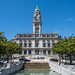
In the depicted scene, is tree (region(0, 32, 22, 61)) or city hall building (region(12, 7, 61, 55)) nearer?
tree (region(0, 32, 22, 61))

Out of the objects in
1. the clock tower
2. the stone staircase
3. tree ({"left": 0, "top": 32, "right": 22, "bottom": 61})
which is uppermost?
the clock tower

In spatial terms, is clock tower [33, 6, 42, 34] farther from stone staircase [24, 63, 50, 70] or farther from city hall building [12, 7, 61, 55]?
stone staircase [24, 63, 50, 70]

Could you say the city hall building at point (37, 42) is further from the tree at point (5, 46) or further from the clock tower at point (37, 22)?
the tree at point (5, 46)

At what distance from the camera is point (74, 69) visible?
19203mm

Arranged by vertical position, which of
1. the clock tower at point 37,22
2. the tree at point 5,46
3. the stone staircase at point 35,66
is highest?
the clock tower at point 37,22

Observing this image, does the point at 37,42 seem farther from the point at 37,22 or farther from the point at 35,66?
the point at 35,66

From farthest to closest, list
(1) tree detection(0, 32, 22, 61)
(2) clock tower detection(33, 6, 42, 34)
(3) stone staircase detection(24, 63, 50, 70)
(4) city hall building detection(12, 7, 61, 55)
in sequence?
(2) clock tower detection(33, 6, 42, 34)
(4) city hall building detection(12, 7, 61, 55)
(3) stone staircase detection(24, 63, 50, 70)
(1) tree detection(0, 32, 22, 61)

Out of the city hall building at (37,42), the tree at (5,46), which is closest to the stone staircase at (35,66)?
the tree at (5,46)

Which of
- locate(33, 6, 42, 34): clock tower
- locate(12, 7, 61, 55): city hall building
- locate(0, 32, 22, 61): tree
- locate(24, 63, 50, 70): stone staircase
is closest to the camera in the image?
locate(0, 32, 22, 61): tree

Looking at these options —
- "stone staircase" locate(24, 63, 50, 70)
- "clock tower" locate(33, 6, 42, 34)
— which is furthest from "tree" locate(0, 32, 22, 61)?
"clock tower" locate(33, 6, 42, 34)

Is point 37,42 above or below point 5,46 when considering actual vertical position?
above

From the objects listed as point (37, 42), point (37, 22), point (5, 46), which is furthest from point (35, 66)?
point (37, 22)

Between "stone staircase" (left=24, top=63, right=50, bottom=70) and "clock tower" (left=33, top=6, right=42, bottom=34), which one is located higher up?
"clock tower" (left=33, top=6, right=42, bottom=34)

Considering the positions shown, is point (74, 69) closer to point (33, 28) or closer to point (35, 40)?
point (35, 40)
